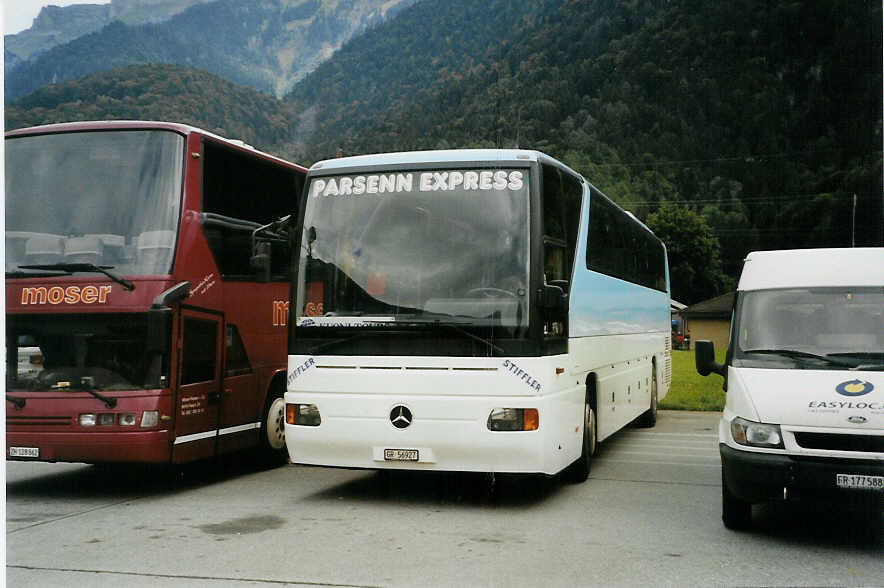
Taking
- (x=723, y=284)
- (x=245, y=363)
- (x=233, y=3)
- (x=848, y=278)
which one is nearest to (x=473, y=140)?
(x=233, y=3)

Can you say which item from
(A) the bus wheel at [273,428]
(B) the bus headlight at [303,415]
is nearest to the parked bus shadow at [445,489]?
(B) the bus headlight at [303,415]

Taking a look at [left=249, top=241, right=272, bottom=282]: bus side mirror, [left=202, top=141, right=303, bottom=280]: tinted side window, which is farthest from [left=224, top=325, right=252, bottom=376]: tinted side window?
[left=249, top=241, right=272, bottom=282]: bus side mirror

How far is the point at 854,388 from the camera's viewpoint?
7.21 m

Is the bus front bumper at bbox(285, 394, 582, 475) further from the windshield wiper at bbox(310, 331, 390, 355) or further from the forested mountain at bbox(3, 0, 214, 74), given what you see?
the forested mountain at bbox(3, 0, 214, 74)

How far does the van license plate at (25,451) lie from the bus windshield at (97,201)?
1.78 m

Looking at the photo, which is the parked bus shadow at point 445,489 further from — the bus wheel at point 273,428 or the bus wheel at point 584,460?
the bus wheel at point 273,428

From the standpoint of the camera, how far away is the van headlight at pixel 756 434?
7238mm

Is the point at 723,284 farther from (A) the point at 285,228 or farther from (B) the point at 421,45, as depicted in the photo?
(A) the point at 285,228

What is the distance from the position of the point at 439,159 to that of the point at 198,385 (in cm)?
352

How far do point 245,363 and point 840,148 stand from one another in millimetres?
42304

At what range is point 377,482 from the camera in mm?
10805

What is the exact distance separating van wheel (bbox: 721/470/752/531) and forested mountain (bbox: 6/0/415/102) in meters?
12.3

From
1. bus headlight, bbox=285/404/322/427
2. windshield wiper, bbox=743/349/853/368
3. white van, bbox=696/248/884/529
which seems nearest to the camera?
white van, bbox=696/248/884/529

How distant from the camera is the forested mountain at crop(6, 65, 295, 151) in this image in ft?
41.0
